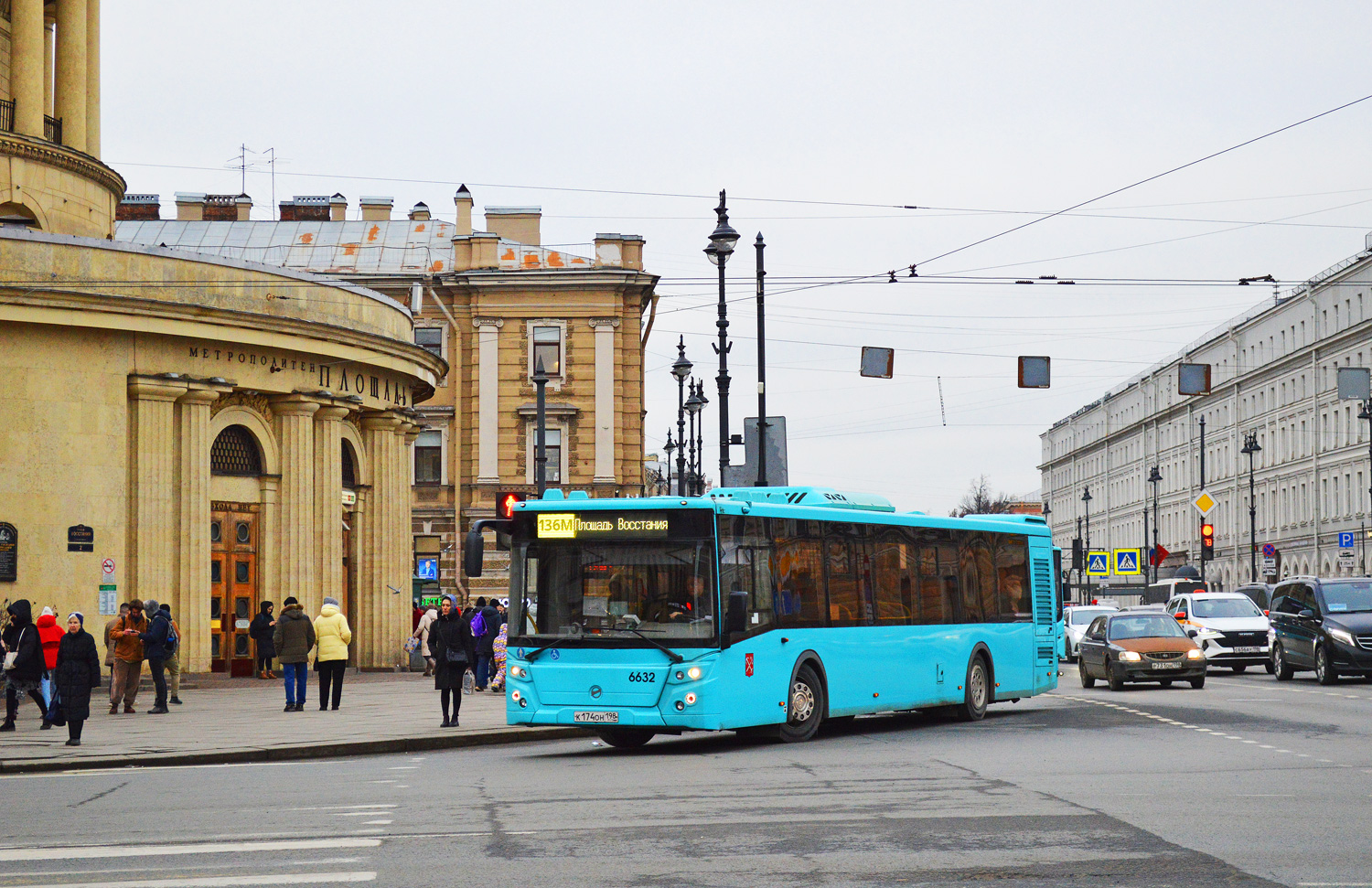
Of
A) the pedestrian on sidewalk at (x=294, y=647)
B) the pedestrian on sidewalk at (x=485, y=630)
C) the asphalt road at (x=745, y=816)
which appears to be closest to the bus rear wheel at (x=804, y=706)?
the asphalt road at (x=745, y=816)

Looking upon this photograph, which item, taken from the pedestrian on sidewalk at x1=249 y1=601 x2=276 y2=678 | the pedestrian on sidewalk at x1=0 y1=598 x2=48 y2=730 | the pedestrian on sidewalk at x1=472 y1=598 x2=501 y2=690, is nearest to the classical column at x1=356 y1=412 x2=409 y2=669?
the pedestrian on sidewalk at x1=249 y1=601 x2=276 y2=678

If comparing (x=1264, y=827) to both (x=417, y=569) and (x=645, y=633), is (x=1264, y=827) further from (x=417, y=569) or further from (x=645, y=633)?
(x=417, y=569)

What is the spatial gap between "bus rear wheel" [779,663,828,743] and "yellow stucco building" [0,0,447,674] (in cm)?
1511

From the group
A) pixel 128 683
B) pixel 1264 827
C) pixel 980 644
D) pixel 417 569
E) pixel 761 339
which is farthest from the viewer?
pixel 417 569

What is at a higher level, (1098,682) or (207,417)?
(207,417)

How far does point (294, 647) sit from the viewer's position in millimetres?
26016

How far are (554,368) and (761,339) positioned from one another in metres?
31.0

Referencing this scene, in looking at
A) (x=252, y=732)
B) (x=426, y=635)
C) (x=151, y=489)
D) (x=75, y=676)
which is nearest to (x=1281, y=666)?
(x=426, y=635)

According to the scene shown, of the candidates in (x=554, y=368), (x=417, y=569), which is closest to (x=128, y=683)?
(x=417, y=569)

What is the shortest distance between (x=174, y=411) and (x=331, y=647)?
9.05 meters

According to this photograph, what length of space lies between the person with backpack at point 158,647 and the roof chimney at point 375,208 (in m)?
45.6

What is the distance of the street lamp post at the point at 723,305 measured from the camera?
30344 millimetres

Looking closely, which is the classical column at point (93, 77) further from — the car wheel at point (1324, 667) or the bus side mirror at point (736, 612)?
the car wheel at point (1324, 667)

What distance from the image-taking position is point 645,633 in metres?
18.7
